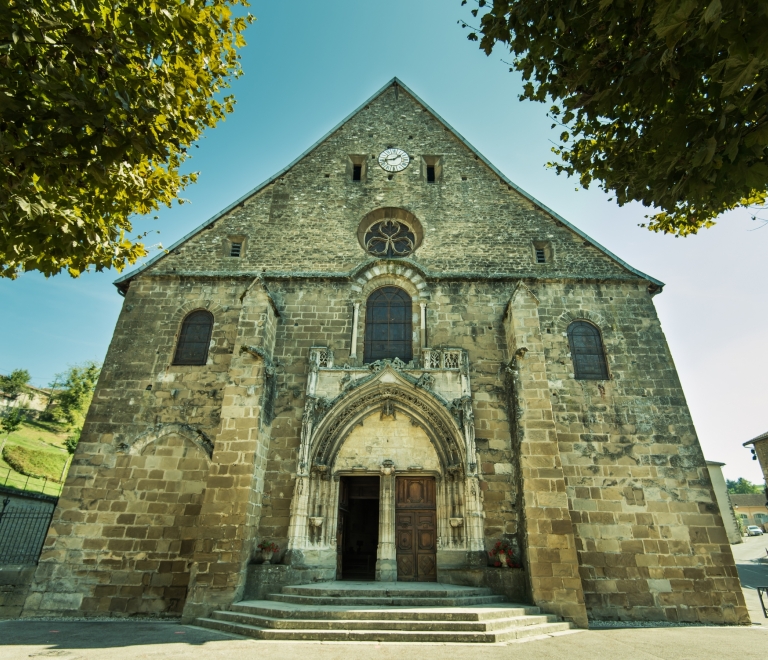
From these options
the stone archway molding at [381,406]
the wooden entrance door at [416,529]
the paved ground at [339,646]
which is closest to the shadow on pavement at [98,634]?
the paved ground at [339,646]

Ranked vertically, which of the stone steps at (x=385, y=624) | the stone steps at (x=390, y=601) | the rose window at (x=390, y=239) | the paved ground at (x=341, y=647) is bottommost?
the paved ground at (x=341, y=647)

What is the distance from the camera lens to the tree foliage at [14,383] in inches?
1902

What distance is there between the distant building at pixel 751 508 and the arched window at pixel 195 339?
72219 millimetres

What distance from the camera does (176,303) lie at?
11.7 m

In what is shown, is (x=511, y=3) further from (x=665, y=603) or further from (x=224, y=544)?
(x=665, y=603)

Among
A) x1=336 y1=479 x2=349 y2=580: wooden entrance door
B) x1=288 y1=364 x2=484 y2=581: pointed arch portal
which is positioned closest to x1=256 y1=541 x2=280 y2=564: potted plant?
x1=288 y1=364 x2=484 y2=581: pointed arch portal

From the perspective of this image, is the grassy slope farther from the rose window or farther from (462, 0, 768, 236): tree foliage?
(462, 0, 768, 236): tree foliage

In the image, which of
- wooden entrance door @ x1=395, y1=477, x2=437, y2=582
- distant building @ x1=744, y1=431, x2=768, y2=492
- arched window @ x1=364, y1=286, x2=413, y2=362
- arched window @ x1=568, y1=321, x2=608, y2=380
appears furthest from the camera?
distant building @ x1=744, y1=431, x2=768, y2=492

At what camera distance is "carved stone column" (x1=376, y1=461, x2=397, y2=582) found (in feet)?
30.5

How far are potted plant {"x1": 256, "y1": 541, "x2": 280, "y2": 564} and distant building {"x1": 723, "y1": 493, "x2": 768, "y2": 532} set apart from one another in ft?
233

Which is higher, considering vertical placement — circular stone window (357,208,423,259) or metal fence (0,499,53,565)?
circular stone window (357,208,423,259)

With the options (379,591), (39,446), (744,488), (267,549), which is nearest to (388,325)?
(267,549)

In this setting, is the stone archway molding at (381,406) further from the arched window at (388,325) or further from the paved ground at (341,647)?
the paved ground at (341,647)

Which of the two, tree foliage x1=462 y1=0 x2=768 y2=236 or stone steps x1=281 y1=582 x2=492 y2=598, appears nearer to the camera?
tree foliage x1=462 y1=0 x2=768 y2=236
